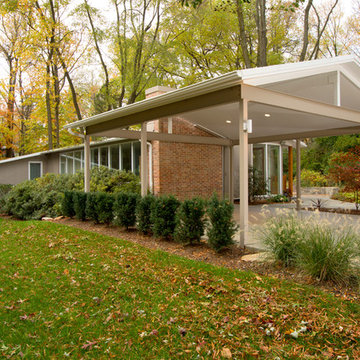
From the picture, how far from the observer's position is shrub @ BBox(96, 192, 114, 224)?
8.53m

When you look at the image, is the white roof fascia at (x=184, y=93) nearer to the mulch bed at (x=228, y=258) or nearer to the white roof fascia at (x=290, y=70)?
the white roof fascia at (x=290, y=70)

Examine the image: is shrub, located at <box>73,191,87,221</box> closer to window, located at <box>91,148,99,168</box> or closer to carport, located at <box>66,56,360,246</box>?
carport, located at <box>66,56,360,246</box>

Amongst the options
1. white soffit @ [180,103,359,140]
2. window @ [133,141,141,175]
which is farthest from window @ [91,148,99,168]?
white soffit @ [180,103,359,140]

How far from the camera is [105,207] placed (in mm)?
8656

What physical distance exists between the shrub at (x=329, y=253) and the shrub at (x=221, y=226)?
4.90 ft

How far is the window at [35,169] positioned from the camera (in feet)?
59.4

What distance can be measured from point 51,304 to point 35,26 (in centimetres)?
1707

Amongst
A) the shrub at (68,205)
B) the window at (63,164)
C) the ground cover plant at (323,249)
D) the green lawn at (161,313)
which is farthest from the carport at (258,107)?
the window at (63,164)

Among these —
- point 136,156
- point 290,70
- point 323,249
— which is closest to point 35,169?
point 136,156

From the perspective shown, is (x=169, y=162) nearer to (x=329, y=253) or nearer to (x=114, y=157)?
(x=114, y=157)

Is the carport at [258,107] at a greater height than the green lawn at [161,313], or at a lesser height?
greater

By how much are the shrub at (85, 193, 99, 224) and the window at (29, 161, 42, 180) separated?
10345mm

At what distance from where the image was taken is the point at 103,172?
12.9 m

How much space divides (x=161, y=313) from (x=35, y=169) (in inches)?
663
